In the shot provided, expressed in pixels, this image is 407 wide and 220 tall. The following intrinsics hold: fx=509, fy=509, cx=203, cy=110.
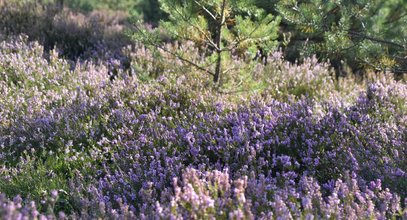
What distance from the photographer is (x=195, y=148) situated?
3.12 metres

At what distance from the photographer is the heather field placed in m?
2.31

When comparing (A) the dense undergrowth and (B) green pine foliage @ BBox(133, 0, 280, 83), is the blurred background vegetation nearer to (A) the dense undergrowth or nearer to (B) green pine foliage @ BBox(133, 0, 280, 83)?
(B) green pine foliage @ BBox(133, 0, 280, 83)

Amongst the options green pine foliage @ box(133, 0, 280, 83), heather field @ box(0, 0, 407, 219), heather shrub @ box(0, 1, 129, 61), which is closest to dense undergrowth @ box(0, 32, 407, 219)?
heather field @ box(0, 0, 407, 219)

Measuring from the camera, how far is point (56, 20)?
7.14 meters

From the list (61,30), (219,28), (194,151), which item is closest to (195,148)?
(194,151)

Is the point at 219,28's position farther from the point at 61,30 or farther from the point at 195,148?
the point at 61,30

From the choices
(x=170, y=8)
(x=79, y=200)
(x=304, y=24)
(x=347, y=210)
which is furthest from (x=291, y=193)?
(x=170, y=8)

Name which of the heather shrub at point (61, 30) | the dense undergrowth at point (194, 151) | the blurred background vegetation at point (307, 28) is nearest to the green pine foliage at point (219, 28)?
the blurred background vegetation at point (307, 28)

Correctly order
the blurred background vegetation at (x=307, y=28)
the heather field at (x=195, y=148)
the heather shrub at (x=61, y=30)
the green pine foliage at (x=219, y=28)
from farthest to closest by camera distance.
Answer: the heather shrub at (x=61, y=30) < the green pine foliage at (x=219, y=28) < the blurred background vegetation at (x=307, y=28) < the heather field at (x=195, y=148)

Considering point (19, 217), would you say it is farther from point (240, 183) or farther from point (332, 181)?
point (332, 181)

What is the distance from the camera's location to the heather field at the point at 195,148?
2.31m

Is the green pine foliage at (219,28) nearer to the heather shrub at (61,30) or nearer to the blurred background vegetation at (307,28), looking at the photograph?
the blurred background vegetation at (307,28)

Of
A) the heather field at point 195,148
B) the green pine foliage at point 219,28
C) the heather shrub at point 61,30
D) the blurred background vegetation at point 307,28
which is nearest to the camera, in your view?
the heather field at point 195,148

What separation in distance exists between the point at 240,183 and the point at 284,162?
0.85 meters
